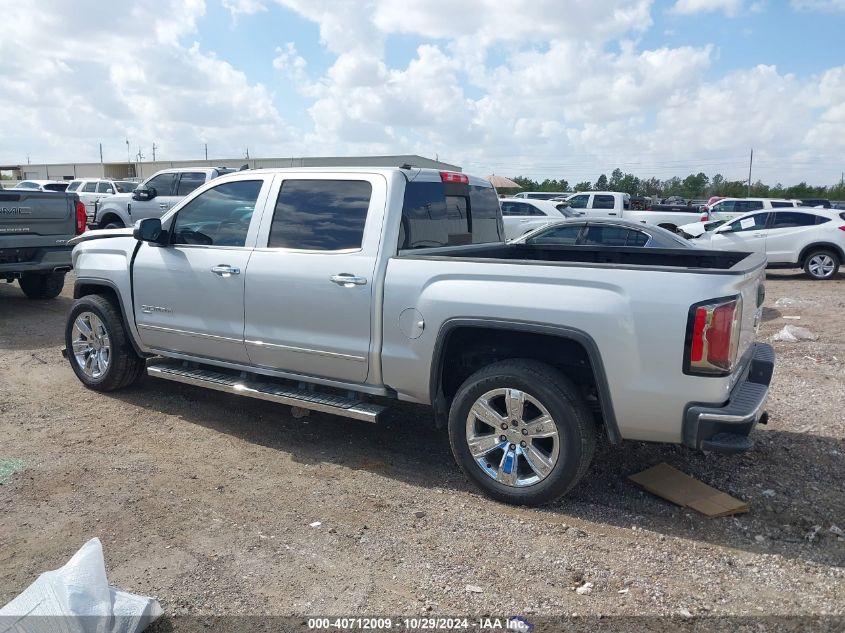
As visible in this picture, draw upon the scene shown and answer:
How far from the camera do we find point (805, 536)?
3863mm

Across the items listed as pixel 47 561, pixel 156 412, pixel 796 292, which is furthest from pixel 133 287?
pixel 796 292

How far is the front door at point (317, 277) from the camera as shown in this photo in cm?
461

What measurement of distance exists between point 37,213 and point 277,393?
668cm

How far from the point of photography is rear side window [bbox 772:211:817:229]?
15.9 meters

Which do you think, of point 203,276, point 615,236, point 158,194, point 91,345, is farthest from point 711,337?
point 158,194

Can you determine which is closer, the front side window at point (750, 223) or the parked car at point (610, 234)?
the parked car at point (610, 234)

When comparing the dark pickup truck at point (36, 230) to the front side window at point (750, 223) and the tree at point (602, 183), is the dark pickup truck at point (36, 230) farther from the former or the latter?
the tree at point (602, 183)

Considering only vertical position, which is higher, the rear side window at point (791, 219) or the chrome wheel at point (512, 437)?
the rear side window at point (791, 219)

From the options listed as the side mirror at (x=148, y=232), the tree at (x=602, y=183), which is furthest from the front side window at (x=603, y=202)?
the tree at (x=602, y=183)

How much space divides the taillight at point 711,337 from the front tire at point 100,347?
456cm

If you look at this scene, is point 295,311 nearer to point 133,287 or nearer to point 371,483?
point 371,483

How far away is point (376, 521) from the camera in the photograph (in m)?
4.03

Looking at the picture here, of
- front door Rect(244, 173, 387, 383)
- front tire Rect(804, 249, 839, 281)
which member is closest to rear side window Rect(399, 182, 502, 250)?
front door Rect(244, 173, 387, 383)

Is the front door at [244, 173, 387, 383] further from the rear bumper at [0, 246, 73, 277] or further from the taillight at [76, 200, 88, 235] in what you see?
the taillight at [76, 200, 88, 235]
